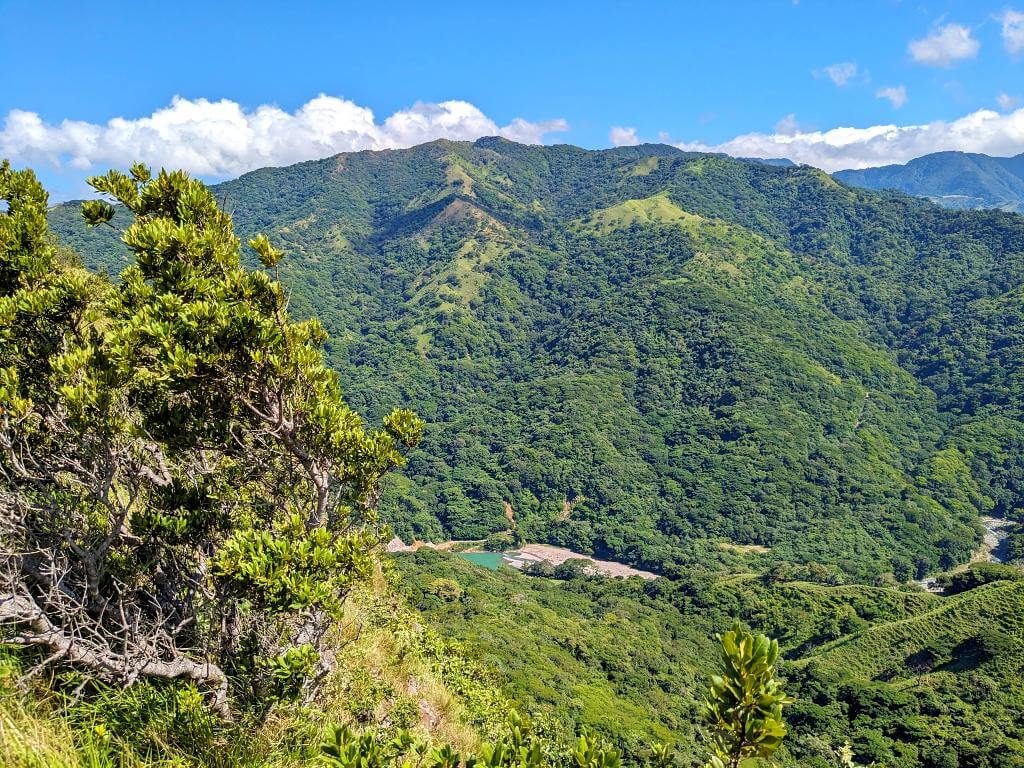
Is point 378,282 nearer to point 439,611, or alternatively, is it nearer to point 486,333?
point 486,333

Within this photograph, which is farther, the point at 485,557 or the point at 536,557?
the point at 485,557

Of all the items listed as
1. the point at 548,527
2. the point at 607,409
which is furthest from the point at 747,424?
the point at 548,527

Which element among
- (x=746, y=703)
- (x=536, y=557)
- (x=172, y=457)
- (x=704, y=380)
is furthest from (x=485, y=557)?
(x=746, y=703)

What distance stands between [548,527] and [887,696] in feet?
195

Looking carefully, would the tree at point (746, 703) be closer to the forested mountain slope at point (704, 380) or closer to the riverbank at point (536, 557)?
the riverbank at point (536, 557)

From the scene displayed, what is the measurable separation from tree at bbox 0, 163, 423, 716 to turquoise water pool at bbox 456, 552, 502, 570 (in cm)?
8190

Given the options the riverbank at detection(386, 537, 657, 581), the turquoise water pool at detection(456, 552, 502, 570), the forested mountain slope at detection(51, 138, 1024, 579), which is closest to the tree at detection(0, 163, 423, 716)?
the riverbank at detection(386, 537, 657, 581)

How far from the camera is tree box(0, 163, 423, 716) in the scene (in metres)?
4.25

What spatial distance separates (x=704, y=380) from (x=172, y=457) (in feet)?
399

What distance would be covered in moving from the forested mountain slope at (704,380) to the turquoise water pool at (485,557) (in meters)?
5.49

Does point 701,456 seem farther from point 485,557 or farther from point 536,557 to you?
point 485,557

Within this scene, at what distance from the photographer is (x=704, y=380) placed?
119 metres

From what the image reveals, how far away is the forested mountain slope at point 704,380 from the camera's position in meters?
89.3

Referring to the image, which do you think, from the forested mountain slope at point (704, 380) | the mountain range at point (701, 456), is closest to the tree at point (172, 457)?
the mountain range at point (701, 456)
